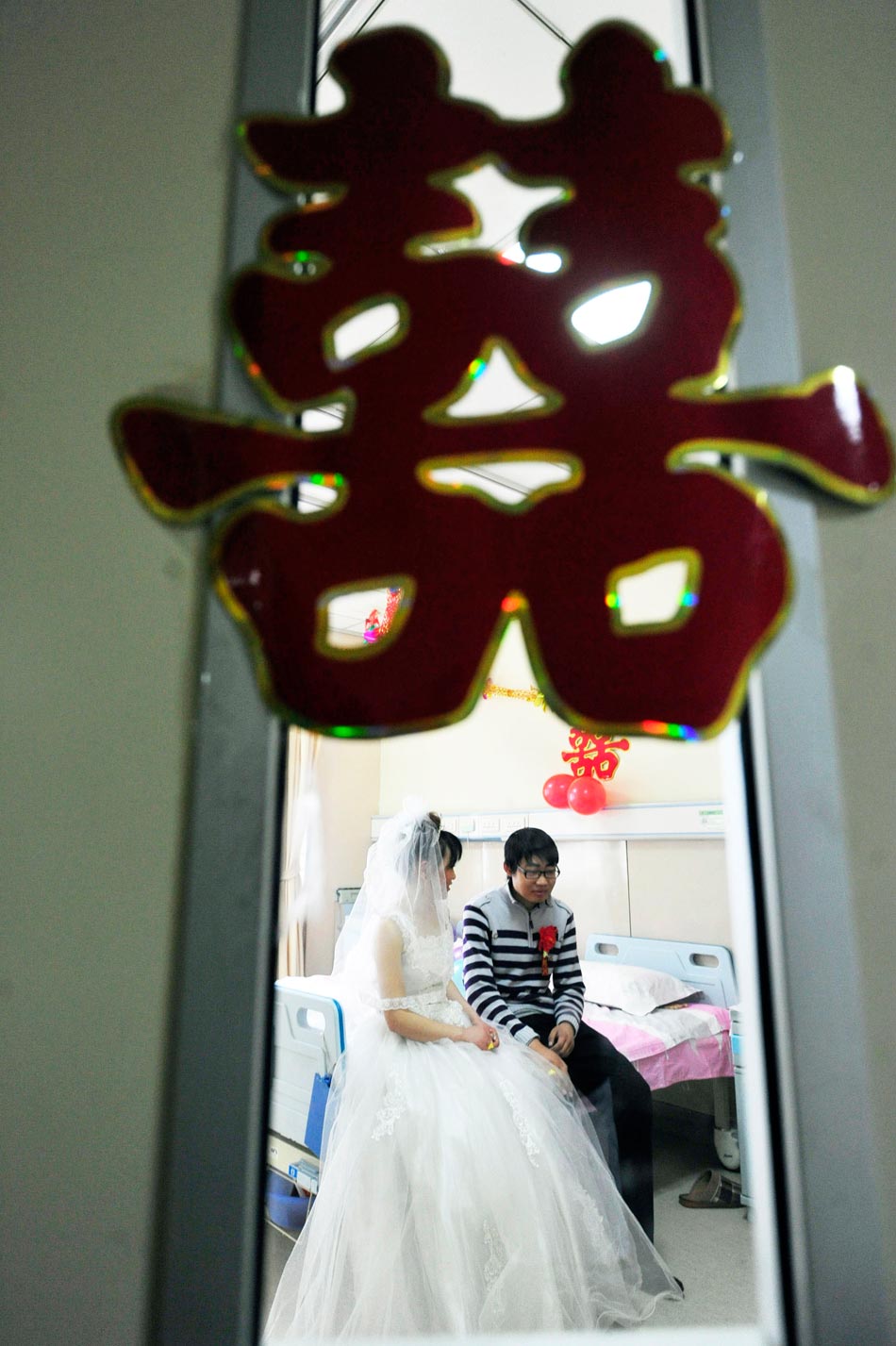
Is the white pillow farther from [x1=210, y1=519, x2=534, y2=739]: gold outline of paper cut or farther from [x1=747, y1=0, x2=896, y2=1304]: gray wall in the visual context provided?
[x1=210, y1=519, x2=534, y2=739]: gold outline of paper cut

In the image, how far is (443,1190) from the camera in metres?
1.50

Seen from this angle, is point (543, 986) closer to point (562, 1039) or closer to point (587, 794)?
point (562, 1039)

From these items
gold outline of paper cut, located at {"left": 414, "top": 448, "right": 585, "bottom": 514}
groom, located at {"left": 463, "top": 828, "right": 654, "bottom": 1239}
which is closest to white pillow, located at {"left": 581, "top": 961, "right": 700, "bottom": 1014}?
groom, located at {"left": 463, "top": 828, "right": 654, "bottom": 1239}

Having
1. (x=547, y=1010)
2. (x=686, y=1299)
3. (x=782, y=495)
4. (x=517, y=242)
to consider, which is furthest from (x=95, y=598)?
(x=686, y=1299)

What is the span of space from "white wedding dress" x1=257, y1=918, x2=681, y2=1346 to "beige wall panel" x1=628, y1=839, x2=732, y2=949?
1.09m

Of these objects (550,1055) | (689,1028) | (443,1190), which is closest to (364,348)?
(443,1190)

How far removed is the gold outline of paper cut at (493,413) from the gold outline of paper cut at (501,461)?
28 millimetres

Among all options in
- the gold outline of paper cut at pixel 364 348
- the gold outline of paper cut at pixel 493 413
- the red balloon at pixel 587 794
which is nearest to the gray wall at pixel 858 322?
the gold outline of paper cut at pixel 493 413

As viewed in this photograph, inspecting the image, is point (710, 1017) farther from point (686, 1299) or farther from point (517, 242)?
point (517, 242)

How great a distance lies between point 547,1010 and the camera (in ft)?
7.06

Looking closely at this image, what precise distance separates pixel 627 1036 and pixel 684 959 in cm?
52

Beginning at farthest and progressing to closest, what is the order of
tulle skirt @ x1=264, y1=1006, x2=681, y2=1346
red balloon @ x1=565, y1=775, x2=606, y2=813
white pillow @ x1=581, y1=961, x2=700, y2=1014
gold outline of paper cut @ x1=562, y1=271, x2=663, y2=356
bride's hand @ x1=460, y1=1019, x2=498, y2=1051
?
red balloon @ x1=565, y1=775, x2=606, y2=813
white pillow @ x1=581, y1=961, x2=700, y2=1014
bride's hand @ x1=460, y1=1019, x2=498, y2=1051
tulle skirt @ x1=264, y1=1006, x2=681, y2=1346
gold outline of paper cut @ x1=562, y1=271, x2=663, y2=356

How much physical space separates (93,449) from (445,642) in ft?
1.06

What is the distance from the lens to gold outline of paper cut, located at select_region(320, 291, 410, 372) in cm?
61
